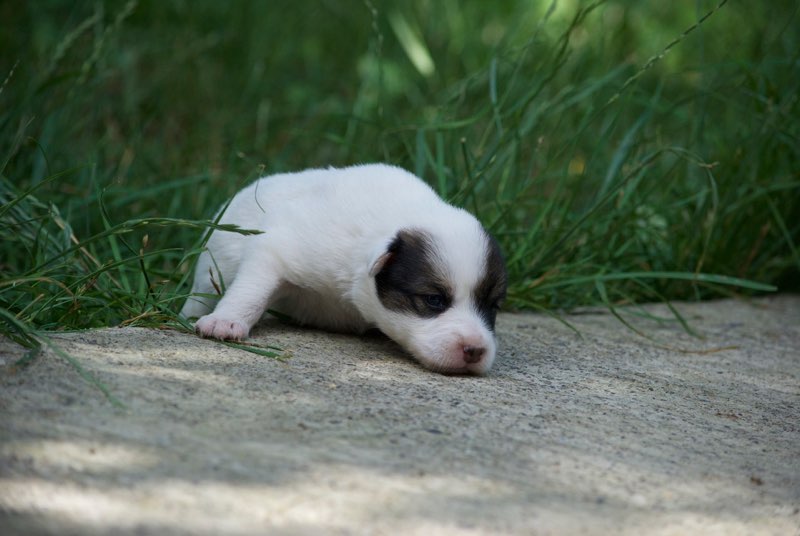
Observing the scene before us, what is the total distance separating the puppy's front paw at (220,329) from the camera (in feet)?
11.1

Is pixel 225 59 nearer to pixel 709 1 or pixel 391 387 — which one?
pixel 709 1

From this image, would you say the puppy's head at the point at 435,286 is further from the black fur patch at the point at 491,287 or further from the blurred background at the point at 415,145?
the blurred background at the point at 415,145

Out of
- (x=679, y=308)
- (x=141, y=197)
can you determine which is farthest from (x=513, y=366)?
(x=141, y=197)

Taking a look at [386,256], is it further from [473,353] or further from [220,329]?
[220,329]

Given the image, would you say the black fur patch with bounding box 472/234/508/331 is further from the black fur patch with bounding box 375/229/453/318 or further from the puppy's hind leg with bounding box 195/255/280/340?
the puppy's hind leg with bounding box 195/255/280/340

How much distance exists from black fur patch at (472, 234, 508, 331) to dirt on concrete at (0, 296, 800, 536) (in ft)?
Result: 0.75

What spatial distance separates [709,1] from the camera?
9.28m

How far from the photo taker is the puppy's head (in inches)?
135

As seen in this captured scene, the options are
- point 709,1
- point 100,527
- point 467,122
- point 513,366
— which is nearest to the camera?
point 100,527

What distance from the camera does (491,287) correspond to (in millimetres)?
3545

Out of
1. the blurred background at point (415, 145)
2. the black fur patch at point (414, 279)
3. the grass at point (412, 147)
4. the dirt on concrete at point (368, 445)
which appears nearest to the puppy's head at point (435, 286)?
the black fur patch at point (414, 279)

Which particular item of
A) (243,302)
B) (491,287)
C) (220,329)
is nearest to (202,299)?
(243,302)

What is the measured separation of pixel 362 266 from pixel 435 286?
0.34m

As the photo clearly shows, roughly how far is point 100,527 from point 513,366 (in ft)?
6.67
